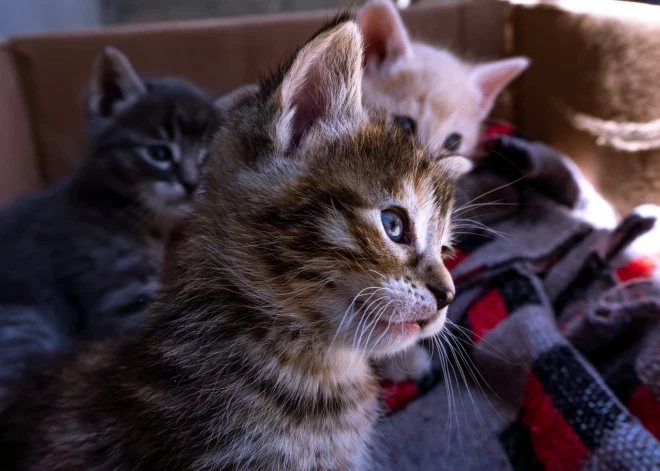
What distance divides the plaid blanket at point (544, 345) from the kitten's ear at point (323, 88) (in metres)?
0.37

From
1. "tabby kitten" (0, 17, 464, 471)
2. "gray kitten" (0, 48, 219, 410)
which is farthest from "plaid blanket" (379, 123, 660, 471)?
"gray kitten" (0, 48, 219, 410)

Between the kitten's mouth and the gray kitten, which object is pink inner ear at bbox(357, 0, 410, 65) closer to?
the gray kitten

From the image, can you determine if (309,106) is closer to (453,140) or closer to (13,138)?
(453,140)

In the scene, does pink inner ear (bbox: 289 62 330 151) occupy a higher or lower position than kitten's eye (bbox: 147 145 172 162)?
higher

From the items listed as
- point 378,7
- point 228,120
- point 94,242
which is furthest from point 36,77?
point 228,120

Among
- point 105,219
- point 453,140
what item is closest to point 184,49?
point 105,219

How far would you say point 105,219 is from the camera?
4.56 feet

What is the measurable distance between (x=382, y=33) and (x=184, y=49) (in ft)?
2.60

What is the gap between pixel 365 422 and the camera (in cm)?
83

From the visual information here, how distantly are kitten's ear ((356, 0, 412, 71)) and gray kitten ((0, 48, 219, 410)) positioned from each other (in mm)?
416

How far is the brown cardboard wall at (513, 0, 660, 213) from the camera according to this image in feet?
4.23

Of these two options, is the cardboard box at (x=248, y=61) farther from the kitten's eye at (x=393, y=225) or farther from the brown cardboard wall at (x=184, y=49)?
the kitten's eye at (x=393, y=225)

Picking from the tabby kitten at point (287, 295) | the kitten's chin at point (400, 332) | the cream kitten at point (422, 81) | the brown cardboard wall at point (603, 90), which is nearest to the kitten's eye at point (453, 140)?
the cream kitten at point (422, 81)

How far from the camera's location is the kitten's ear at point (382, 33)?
Result: 134cm
